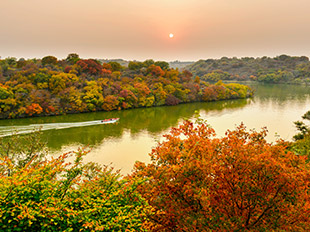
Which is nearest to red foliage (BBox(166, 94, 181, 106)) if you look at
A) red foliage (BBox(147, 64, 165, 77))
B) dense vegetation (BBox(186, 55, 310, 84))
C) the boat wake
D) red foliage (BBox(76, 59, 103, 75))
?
red foliage (BBox(147, 64, 165, 77))

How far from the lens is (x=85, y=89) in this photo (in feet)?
110

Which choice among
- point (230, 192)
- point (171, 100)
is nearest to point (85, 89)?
point (171, 100)

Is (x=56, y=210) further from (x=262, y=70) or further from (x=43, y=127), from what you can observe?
(x=262, y=70)

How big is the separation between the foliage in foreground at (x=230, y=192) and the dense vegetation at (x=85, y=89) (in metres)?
26.1

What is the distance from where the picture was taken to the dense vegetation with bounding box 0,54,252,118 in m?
28.3

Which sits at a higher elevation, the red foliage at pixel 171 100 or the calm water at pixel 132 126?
the red foliage at pixel 171 100

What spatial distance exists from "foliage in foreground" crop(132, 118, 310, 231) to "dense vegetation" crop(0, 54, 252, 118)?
2612 cm

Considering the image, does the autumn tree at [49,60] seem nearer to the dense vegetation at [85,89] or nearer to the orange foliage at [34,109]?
the dense vegetation at [85,89]

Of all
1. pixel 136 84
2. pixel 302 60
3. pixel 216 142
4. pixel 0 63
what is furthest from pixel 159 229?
pixel 302 60

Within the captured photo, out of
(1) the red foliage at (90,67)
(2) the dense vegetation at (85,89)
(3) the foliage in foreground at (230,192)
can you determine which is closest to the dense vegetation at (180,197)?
(3) the foliage in foreground at (230,192)

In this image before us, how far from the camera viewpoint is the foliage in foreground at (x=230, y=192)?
457 cm

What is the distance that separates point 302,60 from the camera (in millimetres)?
110500

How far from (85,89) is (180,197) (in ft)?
102

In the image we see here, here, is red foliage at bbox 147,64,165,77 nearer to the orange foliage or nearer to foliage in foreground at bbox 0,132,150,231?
the orange foliage
